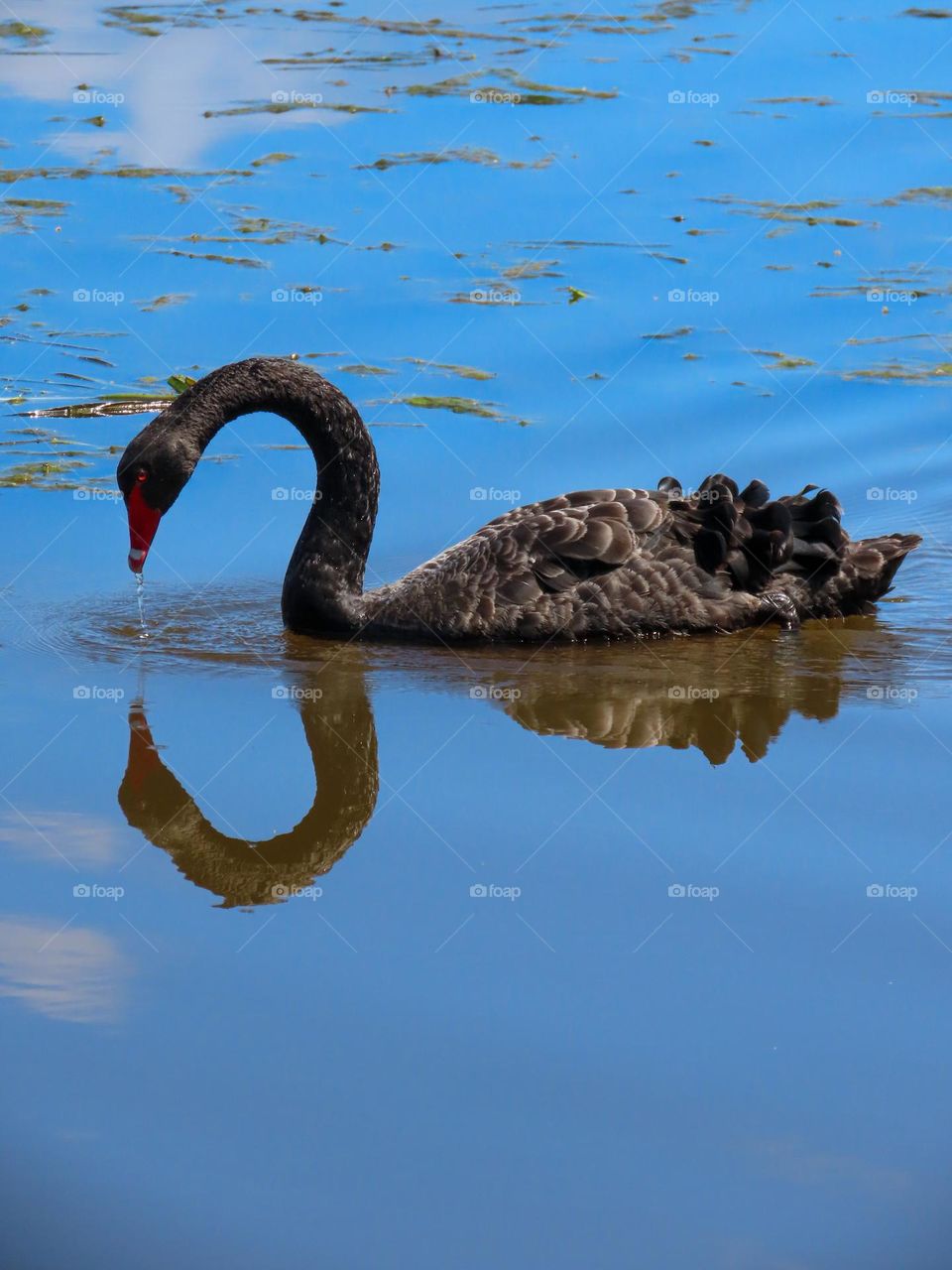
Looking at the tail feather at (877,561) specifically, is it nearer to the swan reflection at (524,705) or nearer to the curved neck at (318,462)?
Result: the swan reflection at (524,705)

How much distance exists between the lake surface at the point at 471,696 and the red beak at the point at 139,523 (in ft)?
1.35

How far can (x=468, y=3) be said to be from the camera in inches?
559

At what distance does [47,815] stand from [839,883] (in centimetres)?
215

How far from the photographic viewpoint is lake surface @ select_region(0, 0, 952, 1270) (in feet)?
11.3

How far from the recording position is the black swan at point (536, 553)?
6.96m

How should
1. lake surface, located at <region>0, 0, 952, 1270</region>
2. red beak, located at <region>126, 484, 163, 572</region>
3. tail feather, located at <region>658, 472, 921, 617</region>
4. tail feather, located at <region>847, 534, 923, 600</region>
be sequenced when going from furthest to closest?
tail feather, located at <region>847, 534, 923, 600</region> → tail feather, located at <region>658, 472, 921, 617</region> → red beak, located at <region>126, 484, 163, 572</region> → lake surface, located at <region>0, 0, 952, 1270</region>

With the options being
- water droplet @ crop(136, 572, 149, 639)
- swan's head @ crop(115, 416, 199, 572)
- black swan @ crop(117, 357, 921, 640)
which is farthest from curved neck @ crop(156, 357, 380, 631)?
water droplet @ crop(136, 572, 149, 639)

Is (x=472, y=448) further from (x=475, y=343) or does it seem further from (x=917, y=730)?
Answer: (x=917, y=730)

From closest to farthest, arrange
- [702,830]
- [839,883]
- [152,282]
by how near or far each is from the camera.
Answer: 1. [839,883]
2. [702,830]
3. [152,282]

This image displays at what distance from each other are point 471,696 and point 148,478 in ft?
4.72

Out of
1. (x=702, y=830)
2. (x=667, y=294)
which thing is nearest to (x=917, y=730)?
(x=702, y=830)

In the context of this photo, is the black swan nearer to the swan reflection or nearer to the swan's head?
the swan's head

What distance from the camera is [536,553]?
23.2 feet

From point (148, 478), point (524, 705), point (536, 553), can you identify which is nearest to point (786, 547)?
point (536, 553)
